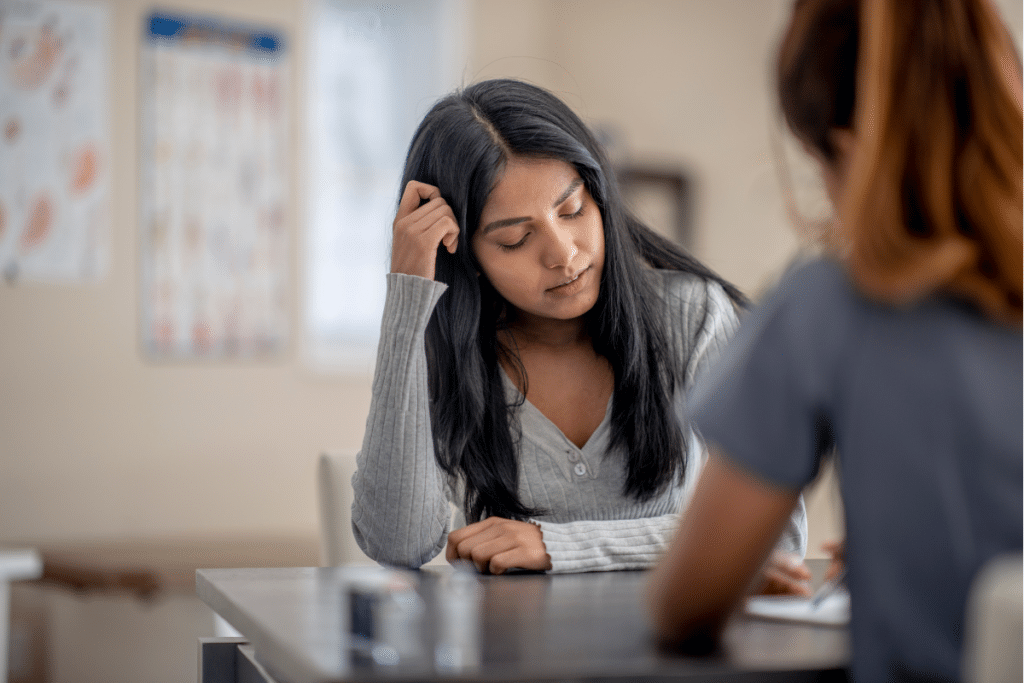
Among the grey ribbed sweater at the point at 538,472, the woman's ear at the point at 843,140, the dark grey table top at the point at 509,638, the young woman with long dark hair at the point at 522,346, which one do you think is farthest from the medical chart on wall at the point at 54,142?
the woman's ear at the point at 843,140

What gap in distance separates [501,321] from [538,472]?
244mm

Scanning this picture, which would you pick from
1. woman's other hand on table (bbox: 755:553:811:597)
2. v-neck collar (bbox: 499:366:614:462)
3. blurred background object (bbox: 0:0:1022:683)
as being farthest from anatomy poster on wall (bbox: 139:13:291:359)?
woman's other hand on table (bbox: 755:553:811:597)

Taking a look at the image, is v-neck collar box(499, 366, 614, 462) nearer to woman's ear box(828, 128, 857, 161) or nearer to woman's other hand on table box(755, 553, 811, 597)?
woman's other hand on table box(755, 553, 811, 597)

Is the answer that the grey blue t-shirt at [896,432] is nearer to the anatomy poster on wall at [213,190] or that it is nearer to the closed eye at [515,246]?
the closed eye at [515,246]

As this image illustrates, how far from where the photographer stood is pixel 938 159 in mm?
557

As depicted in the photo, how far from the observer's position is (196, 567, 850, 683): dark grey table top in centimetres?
58

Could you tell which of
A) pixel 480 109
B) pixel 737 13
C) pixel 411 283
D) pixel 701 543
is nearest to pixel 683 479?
pixel 411 283

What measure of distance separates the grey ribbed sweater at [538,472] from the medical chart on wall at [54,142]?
193 cm

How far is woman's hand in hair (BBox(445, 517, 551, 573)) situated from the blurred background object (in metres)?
1.74

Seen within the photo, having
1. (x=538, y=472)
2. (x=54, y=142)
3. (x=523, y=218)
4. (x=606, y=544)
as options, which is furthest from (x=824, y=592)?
(x=54, y=142)

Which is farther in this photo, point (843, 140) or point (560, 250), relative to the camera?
point (560, 250)

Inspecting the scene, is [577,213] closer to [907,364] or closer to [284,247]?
[907,364]

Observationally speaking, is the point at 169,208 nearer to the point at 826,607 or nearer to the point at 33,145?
the point at 33,145

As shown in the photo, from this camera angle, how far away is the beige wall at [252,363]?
2785 millimetres
